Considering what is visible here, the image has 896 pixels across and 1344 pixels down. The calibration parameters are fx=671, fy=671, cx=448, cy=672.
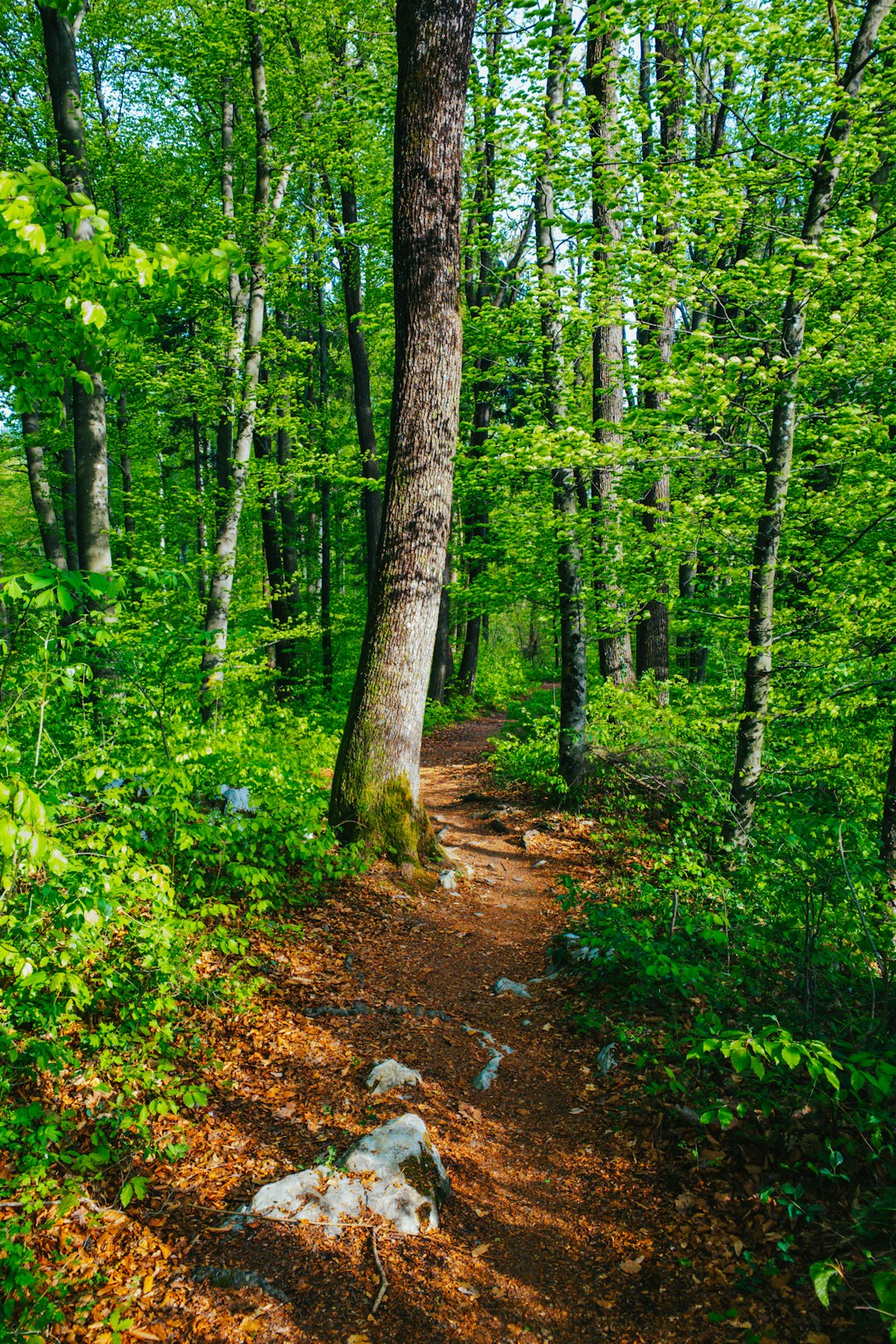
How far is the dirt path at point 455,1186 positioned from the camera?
7.89ft

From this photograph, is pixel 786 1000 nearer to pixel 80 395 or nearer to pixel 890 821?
pixel 890 821

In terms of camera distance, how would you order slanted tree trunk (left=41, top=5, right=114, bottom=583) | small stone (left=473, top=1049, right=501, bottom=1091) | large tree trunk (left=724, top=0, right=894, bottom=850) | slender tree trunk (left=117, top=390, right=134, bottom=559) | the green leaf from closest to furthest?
the green leaf, small stone (left=473, top=1049, right=501, bottom=1091), large tree trunk (left=724, top=0, right=894, bottom=850), slanted tree trunk (left=41, top=5, right=114, bottom=583), slender tree trunk (left=117, top=390, right=134, bottom=559)

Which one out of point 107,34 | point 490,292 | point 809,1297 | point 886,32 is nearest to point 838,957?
point 809,1297

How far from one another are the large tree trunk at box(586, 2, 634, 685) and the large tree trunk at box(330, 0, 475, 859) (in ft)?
4.48

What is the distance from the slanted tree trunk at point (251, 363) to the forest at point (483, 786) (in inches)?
3.5

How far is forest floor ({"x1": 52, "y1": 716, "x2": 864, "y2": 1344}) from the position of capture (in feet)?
7.74

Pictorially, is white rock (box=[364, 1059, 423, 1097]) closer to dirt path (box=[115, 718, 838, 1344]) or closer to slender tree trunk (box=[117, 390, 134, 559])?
dirt path (box=[115, 718, 838, 1344])

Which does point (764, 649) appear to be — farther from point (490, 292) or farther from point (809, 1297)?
point (490, 292)

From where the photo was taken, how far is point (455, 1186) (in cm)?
305

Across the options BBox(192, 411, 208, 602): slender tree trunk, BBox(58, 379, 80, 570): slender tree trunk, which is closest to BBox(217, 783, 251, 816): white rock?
BBox(192, 411, 208, 602): slender tree trunk

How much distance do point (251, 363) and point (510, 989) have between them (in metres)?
10.0

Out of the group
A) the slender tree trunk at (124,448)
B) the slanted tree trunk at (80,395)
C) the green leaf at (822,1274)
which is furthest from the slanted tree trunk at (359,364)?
the green leaf at (822,1274)

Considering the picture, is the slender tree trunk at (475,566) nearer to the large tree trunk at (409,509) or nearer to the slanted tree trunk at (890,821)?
the large tree trunk at (409,509)

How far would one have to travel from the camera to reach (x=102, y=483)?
751 centimetres
